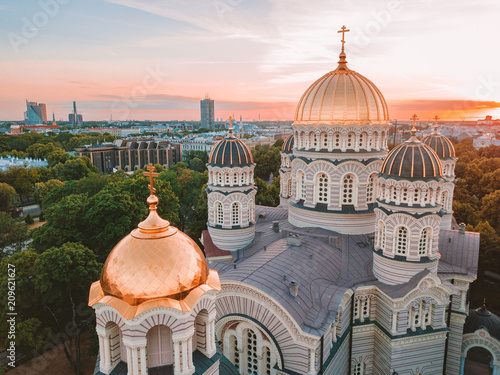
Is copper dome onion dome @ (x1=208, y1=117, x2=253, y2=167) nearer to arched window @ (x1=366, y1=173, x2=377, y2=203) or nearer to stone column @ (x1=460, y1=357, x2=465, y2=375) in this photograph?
arched window @ (x1=366, y1=173, x2=377, y2=203)

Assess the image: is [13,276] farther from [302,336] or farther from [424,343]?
[424,343]

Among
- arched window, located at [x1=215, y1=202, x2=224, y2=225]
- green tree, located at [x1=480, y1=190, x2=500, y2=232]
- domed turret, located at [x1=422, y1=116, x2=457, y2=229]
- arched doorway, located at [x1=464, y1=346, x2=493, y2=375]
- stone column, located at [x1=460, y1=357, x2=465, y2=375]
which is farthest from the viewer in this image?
green tree, located at [x1=480, y1=190, x2=500, y2=232]

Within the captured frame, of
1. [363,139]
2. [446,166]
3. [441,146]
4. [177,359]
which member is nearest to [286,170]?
[363,139]

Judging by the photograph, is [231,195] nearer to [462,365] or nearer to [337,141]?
[337,141]

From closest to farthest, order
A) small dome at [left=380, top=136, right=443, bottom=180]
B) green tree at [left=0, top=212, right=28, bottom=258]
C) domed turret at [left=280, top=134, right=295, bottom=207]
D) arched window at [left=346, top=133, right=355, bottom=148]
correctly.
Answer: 1. small dome at [left=380, top=136, right=443, bottom=180]
2. arched window at [left=346, top=133, right=355, bottom=148]
3. green tree at [left=0, top=212, right=28, bottom=258]
4. domed turret at [left=280, top=134, right=295, bottom=207]

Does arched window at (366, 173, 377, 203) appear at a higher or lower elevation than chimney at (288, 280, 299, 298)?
higher

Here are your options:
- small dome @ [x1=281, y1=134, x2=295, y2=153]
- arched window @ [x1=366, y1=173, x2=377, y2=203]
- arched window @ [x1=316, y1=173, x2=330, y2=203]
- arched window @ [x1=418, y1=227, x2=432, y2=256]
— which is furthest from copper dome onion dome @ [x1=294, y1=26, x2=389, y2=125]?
small dome @ [x1=281, y1=134, x2=295, y2=153]

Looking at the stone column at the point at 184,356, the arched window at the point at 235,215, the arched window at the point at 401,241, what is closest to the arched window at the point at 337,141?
the arched window at the point at 401,241

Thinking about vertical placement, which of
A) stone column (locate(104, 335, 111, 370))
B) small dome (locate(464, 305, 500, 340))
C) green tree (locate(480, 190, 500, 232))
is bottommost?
small dome (locate(464, 305, 500, 340))
